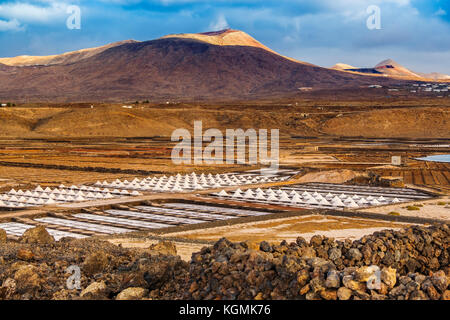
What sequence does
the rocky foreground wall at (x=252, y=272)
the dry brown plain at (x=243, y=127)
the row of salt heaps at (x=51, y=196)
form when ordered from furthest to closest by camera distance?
the dry brown plain at (x=243, y=127), the row of salt heaps at (x=51, y=196), the rocky foreground wall at (x=252, y=272)

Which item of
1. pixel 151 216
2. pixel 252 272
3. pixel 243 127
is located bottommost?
pixel 151 216

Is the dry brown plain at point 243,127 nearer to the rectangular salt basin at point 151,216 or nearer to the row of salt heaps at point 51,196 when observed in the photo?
the rectangular salt basin at point 151,216

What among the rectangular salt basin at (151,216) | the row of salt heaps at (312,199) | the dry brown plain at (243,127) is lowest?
the rectangular salt basin at (151,216)

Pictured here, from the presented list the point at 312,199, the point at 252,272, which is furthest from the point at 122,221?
the point at 252,272

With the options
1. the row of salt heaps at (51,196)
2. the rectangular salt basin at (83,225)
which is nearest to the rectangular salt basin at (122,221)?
the rectangular salt basin at (83,225)

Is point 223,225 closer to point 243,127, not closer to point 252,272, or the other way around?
point 252,272

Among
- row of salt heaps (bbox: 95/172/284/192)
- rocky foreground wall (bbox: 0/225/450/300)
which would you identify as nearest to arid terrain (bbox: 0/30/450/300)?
rocky foreground wall (bbox: 0/225/450/300)

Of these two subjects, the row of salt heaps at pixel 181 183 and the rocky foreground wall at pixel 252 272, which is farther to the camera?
the row of salt heaps at pixel 181 183
